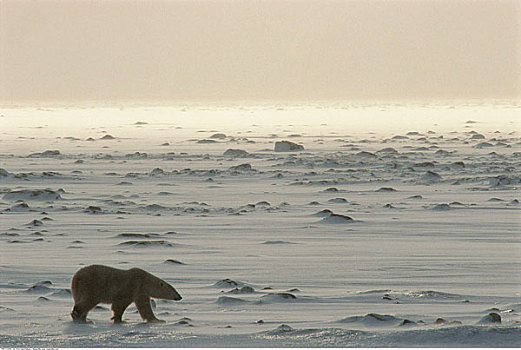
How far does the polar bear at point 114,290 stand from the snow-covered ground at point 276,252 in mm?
144

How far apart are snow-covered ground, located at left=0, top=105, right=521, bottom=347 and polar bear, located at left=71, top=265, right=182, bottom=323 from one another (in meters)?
0.14

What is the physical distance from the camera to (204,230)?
1180 cm

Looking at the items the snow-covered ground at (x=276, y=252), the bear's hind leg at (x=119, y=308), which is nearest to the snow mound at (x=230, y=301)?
the snow-covered ground at (x=276, y=252)

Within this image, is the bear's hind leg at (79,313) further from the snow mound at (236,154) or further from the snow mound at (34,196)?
the snow mound at (236,154)

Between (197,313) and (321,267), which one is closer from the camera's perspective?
(197,313)

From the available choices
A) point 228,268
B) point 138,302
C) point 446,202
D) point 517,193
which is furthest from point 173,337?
point 517,193

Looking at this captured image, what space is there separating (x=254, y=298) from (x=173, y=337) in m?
1.55

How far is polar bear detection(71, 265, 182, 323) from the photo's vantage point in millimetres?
6457

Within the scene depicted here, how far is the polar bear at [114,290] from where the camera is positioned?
6457mm

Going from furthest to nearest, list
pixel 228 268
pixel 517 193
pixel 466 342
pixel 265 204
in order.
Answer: pixel 517 193, pixel 265 204, pixel 228 268, pixel 466 342

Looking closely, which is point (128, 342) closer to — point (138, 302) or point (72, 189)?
point (138, 302)

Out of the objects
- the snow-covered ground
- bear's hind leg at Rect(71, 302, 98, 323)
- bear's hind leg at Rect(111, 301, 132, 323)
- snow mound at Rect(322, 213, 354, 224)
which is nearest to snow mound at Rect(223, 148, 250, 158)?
the snow-covered ground

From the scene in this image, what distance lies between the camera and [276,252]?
987 centimetres

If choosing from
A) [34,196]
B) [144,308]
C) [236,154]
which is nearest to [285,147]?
[236,154]
